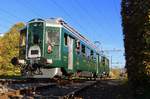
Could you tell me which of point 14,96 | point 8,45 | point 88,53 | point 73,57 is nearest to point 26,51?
point 73,57

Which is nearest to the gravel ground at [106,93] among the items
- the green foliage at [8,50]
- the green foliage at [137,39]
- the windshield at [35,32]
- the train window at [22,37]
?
the green foliage at [137,39]

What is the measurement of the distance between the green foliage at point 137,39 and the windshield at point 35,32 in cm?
793

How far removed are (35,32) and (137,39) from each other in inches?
383

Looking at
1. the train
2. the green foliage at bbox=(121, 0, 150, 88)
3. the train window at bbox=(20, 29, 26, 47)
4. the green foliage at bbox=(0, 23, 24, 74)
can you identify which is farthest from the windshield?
the green foliage at bbox=(0, 23, 24, 74)

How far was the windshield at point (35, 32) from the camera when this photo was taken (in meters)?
21.4

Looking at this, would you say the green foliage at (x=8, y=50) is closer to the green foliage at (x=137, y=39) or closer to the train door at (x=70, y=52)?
the train door at (x=70, y=52)

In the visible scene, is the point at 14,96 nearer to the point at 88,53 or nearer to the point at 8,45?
the point at 88,53

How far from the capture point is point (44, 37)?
2125cm

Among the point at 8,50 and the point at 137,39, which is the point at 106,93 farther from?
the point at 8,50

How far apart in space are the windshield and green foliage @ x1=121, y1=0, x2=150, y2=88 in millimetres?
7934

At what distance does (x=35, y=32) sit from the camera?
2156cm

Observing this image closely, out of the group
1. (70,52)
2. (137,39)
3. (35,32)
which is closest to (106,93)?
(137,39)

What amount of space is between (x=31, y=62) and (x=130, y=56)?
889 centimetres

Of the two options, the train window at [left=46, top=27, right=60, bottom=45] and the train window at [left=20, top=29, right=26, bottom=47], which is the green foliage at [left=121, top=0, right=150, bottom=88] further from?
the train window at [left=20, top=29, right=26, bottom=47]
